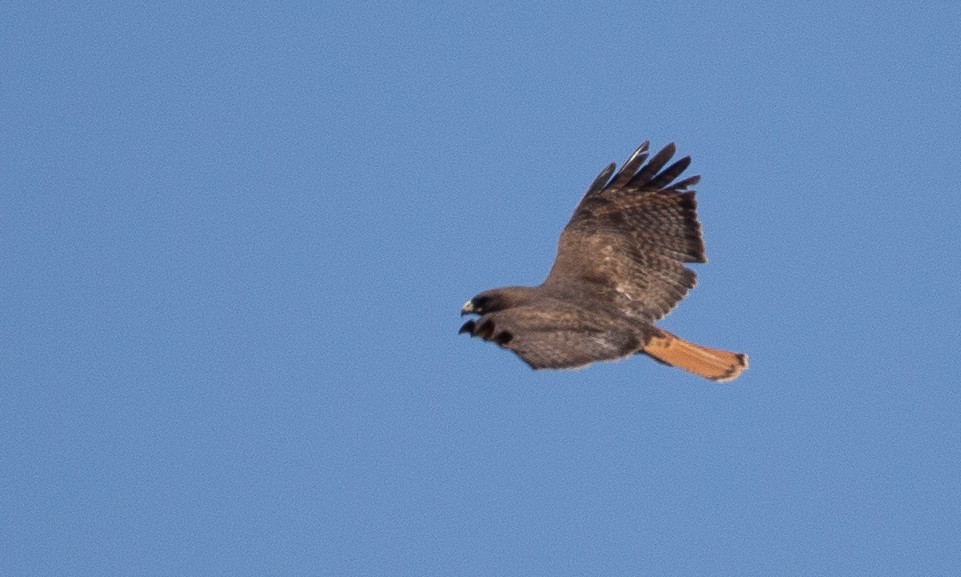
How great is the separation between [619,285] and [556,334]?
190 centimetres

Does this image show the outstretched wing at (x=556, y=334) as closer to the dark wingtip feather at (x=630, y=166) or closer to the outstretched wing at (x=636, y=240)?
the outstretched wing at (x=636, y=240)

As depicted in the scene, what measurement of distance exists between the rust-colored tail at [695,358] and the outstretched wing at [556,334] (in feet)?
0.99

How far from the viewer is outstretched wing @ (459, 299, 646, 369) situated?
12.4m

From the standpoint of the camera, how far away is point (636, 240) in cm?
1523

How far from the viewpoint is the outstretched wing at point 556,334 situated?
12445 millimetres

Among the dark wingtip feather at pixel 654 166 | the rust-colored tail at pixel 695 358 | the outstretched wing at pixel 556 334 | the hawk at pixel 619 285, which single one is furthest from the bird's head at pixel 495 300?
the dark wingtip feather at pixel 654 166

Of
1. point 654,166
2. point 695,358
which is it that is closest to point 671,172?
point 654,166

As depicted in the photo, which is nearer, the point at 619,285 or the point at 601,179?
the point at 619,285

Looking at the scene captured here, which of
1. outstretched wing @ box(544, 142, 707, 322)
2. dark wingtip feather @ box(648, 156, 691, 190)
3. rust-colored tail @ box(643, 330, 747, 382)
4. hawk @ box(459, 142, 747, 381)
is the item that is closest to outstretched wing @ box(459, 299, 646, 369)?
hawk @ box(459, 142, 747, 381)

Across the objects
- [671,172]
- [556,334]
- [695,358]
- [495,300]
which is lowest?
[556,334]

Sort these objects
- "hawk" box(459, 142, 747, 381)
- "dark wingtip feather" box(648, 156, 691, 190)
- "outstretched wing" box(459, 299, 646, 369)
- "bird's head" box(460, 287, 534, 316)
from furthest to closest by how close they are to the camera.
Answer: "dark wingtip feather" box(648, 156, 691, 190) → "bird's head" box(460, 287, 534, 316) → "hawk" box(459, 142, 747, 381) → "outstretched wing" box(459, 299, 646, 369)

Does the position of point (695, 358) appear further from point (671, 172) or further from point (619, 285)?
point (671, 172)

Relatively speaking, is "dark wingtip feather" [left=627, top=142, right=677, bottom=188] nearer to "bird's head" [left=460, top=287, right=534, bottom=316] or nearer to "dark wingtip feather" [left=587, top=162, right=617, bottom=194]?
"dark wingtip feather" [left=587, top=162, right=617, bottom=194]

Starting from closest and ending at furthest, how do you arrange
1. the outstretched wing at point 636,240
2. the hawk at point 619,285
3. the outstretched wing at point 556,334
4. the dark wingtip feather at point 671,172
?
the outstretched wing at point 556,334 → the hawk at point 619,285 → the outstretched wing at point 636,240 → the dark wingtip feather at point 671,172
